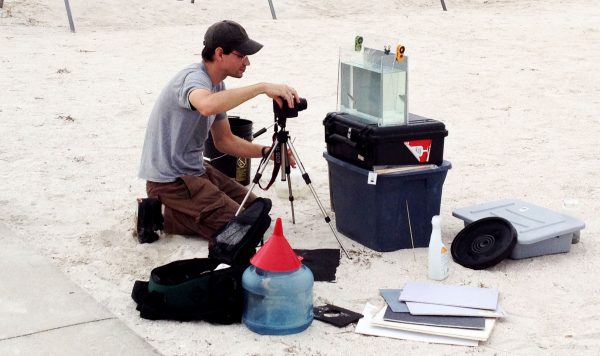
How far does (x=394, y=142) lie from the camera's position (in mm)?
5457

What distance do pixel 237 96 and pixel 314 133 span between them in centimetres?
305

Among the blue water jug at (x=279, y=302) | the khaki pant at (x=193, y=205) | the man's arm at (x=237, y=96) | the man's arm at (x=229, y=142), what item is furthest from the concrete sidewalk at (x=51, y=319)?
the man's arm at (x=229, y=142)

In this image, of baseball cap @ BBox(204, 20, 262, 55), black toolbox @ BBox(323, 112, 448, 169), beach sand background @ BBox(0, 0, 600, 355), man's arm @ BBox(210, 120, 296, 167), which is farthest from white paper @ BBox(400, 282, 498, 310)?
baseball cap @ BBox(204, 20, 262, 55)

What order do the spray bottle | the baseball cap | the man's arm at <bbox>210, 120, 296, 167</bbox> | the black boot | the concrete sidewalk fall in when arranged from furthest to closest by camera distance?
the man's arm at <bbox>210, 120, 296, 167</bbox> < the black boot < the baseball cap < the spray bottle < the concrete sidewalk

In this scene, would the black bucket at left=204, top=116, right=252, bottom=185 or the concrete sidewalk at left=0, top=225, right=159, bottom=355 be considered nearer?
the concrete sidewalk at left=0, top=225, right=159, bottom=355

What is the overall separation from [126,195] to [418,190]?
217 cm

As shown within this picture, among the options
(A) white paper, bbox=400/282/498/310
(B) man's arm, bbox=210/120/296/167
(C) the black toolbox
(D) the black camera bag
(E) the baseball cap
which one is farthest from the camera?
(B) man's arm, bbox=210/120/296/167

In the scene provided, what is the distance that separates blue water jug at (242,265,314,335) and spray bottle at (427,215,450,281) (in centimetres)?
87

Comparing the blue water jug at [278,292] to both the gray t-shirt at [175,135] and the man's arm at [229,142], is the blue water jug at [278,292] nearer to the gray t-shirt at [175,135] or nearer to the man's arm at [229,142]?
the gray t-shirt at [175,135]

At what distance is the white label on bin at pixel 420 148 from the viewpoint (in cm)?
549

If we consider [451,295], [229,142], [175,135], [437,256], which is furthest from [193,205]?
[451,295]

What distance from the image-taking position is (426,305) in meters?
4.81

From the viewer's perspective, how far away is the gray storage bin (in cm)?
546

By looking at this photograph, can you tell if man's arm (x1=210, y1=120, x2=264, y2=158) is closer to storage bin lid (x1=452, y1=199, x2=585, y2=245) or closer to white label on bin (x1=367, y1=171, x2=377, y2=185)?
white label on bin (x1=367, y1=171, x2=377, y2=185)
